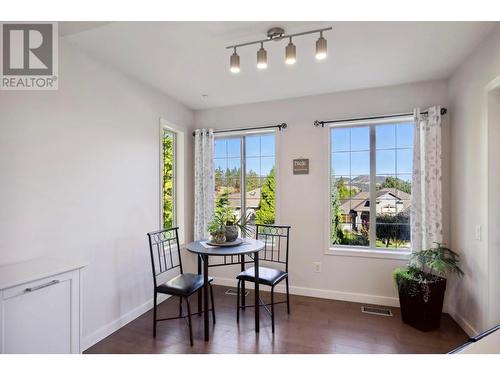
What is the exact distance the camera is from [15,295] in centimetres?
145

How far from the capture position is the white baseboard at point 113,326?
226 cm

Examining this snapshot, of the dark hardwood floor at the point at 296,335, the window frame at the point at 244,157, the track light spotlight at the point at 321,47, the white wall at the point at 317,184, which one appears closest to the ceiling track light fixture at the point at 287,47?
the track light spotlight at the point at 321,47

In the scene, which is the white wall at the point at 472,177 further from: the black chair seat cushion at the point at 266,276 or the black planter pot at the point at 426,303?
the black chair seat cushion at the point at 266,276

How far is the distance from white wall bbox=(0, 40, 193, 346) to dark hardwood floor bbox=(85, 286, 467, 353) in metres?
0.35

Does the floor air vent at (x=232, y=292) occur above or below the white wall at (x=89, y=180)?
below

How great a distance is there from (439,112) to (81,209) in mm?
3616

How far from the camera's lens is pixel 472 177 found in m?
2.40

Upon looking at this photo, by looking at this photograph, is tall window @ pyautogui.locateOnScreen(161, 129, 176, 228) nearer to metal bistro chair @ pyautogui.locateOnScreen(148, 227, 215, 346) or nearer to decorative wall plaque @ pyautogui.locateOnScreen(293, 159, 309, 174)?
metal bistro chair @ pyautogui.locateOnScreen(148, 227, 215, 346)

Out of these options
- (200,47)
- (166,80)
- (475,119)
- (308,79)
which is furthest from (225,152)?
(475,119)

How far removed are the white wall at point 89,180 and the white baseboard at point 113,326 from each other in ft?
0.03

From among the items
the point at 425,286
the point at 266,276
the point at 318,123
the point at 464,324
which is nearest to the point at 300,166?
the point at 318,123

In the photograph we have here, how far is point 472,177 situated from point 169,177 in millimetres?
3423
